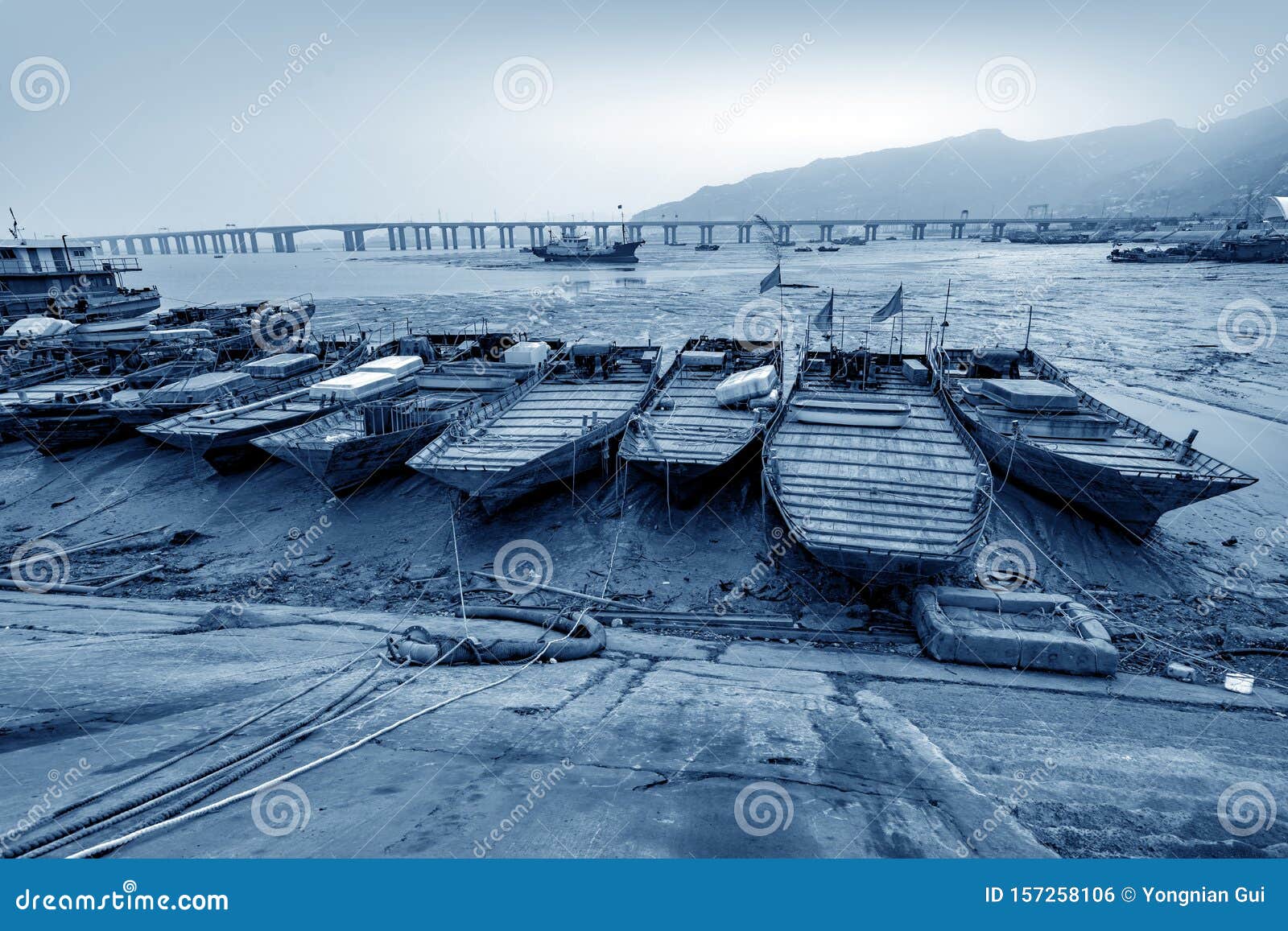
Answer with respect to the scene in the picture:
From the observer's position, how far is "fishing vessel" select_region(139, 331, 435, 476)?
22.6m

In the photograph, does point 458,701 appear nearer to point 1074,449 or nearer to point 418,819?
point 418,819

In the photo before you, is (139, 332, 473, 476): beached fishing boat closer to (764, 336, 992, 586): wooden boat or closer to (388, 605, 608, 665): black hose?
(388, 605, 608, 665): black hose

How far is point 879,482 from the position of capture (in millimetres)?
16344

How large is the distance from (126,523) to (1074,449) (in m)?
29.3

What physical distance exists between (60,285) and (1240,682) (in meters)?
73.6

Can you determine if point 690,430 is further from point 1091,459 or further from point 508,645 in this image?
point 1091,459

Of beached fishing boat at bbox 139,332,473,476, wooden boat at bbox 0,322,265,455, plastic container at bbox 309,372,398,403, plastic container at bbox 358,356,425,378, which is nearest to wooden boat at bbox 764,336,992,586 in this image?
plastic container at bbox 309,372,398,403

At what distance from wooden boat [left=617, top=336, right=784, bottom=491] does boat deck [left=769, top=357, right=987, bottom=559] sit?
111cm

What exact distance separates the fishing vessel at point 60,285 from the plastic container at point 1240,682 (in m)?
64.7

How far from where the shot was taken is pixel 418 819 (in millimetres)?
5398

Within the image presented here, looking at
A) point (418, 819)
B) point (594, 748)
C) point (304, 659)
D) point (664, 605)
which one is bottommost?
point (664, 605)

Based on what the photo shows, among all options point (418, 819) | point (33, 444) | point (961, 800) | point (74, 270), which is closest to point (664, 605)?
point (961, 800)

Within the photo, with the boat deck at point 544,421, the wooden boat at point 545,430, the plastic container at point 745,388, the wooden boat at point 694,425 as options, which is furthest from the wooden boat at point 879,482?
the boat deck at point 544,421

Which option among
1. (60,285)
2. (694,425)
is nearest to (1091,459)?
(694,425)
